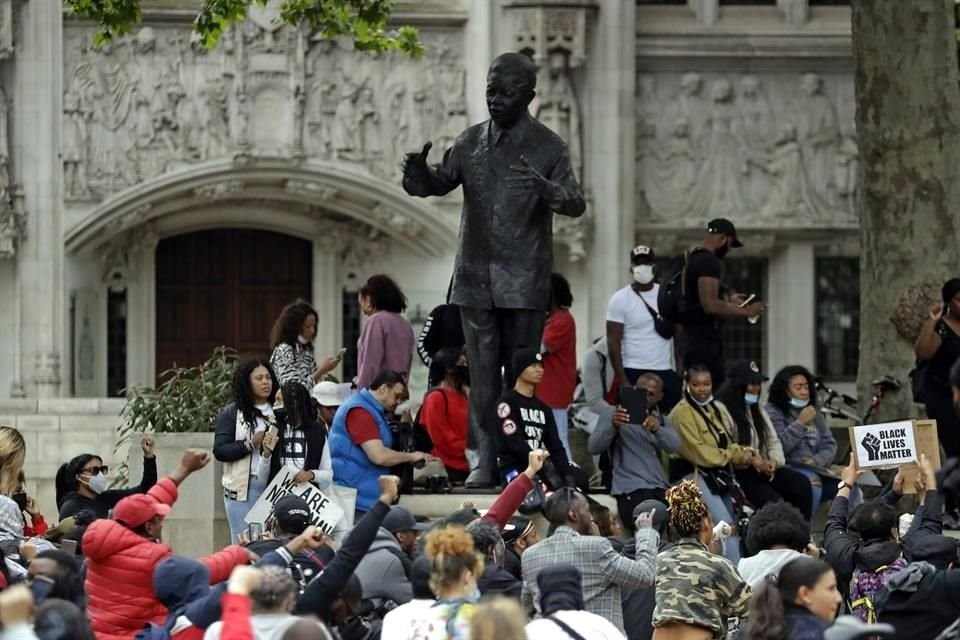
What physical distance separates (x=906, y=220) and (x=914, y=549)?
24.9ft

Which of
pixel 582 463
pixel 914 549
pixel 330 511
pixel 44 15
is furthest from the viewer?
pixel 44 15

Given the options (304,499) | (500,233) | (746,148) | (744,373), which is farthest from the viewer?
(746,148)

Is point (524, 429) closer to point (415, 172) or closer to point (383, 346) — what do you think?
point (415, 172)

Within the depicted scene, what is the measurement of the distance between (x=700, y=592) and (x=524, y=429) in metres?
3.47

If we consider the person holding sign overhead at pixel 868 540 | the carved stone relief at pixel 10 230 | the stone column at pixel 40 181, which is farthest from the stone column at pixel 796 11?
the person holding sign overhead at pixel 868 540

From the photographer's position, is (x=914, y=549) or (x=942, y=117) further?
(x=942, y=117)

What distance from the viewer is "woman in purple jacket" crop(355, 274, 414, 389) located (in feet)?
54.8

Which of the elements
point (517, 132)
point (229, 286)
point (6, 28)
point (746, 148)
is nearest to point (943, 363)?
point (517, 132)

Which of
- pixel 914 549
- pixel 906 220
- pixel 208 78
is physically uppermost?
pixel 208 78

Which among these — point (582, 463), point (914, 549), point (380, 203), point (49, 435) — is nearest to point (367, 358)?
point (582, 463)

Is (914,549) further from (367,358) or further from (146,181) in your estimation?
(146,181)

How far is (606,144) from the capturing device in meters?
28.3

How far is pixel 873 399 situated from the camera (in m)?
19.1

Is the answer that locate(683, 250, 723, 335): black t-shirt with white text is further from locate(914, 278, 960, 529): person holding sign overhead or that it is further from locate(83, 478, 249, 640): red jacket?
locate(83, 478, 249, 640): red jacket
